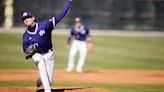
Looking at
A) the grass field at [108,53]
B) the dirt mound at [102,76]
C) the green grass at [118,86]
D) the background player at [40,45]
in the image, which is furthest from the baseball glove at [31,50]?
the dirt mound at [102,76]

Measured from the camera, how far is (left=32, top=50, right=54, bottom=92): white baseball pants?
9.48 meters

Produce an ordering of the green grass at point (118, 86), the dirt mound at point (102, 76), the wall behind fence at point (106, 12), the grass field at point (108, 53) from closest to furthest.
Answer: the green grass at point (118, 86) → the dirt mound at point (102, 76) → the grass field at point (108, 53) → the wall behind fence at point (106, 12)

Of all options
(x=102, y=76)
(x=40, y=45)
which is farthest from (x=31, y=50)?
(x=102, y=76)

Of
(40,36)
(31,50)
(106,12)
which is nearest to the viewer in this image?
(31,50)

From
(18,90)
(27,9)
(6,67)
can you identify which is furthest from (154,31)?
(18,90)

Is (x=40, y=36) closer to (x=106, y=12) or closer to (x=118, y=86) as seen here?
(x=118, y=86)

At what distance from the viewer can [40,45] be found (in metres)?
9.65

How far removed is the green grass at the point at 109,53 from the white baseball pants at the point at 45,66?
33.3 feet

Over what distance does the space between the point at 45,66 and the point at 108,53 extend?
1615 cm

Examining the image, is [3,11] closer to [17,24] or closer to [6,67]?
[17,24]

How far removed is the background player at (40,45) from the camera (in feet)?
31.1

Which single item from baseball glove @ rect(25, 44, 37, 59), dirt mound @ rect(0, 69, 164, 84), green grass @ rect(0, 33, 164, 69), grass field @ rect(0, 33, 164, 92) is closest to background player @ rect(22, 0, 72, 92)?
baseball glove @ rect(25, 44, 37, 59)

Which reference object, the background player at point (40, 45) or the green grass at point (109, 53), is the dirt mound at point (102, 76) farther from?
the background player at point (40, 45)

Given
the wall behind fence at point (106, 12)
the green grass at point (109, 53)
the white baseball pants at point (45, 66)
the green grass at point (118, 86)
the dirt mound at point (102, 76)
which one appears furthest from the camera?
the wall behind fence at point (106, 12)
